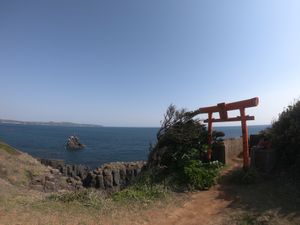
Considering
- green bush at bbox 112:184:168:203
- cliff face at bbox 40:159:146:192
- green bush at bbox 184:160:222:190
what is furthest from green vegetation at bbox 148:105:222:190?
cliff face at bbox 40:159:146:192

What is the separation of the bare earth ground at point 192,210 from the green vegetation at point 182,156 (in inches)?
34.3

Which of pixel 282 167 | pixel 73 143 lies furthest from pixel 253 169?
pixel 73 143

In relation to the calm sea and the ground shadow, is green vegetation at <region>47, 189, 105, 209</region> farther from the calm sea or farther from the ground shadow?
the calm sea

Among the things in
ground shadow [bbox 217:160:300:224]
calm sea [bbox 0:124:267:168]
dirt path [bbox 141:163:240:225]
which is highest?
ground shadow [bbox 217:160:300:224]

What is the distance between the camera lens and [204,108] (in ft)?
36.5

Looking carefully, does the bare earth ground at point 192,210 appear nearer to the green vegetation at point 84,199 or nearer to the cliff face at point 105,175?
the green vegetation at point 84,199

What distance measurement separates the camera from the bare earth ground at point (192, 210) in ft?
20.4

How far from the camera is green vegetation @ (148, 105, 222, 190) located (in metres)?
9.03

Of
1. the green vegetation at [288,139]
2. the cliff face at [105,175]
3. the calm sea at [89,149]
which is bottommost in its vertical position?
the calm sea at [89,149]

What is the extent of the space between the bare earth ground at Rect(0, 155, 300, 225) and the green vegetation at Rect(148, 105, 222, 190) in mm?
870

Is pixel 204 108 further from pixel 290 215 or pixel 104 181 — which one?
pixel 104 181

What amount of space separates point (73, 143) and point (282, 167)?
66853 mm

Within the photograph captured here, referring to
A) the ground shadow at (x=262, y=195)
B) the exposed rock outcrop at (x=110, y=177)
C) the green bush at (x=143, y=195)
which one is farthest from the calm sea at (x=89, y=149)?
the ground shadow at (x=262, y=195)

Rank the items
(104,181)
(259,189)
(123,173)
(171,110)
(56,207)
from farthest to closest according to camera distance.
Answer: (123,173), (104,181), (171,110), (259,189), (56,207)
